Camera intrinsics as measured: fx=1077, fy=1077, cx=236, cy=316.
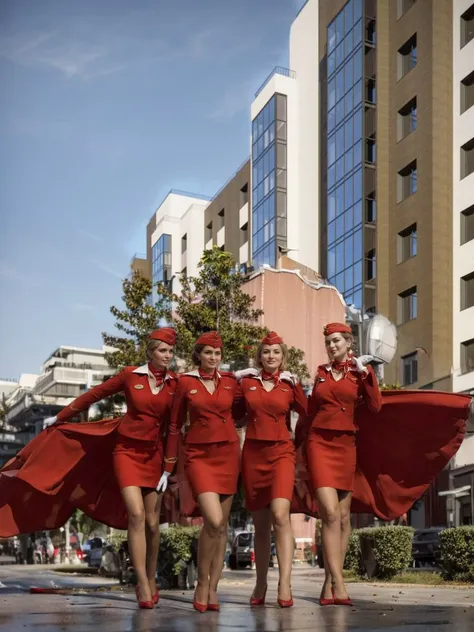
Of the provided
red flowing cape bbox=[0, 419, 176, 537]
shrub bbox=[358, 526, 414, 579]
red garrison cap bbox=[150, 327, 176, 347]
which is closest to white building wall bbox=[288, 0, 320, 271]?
shrub bbox=[358, 526, 414, 579]

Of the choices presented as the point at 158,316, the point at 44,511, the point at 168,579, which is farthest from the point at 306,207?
the point at 44,511

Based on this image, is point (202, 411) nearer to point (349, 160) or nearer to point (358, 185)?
point (358, 185)

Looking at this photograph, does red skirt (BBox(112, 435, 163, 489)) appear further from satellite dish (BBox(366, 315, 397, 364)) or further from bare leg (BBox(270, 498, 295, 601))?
satellite dish (BBox(366, 315, 397, 364))

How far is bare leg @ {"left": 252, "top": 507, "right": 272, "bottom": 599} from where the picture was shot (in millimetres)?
9125

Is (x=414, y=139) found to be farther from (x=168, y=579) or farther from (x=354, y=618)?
(x=354, y=618)

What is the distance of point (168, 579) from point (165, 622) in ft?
29.0

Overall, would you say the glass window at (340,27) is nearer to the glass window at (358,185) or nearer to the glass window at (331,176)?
A: the glass window at (331,176)

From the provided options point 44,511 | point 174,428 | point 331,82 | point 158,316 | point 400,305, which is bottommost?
point 44,511

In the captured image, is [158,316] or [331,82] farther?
[331,82]

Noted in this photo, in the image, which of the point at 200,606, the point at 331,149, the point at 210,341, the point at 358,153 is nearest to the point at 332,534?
the point at 200,606

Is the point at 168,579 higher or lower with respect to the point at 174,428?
lower

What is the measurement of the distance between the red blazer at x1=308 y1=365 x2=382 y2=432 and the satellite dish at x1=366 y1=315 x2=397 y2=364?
1156 inches

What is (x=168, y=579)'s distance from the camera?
15977 mm

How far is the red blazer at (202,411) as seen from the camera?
29.2ft
